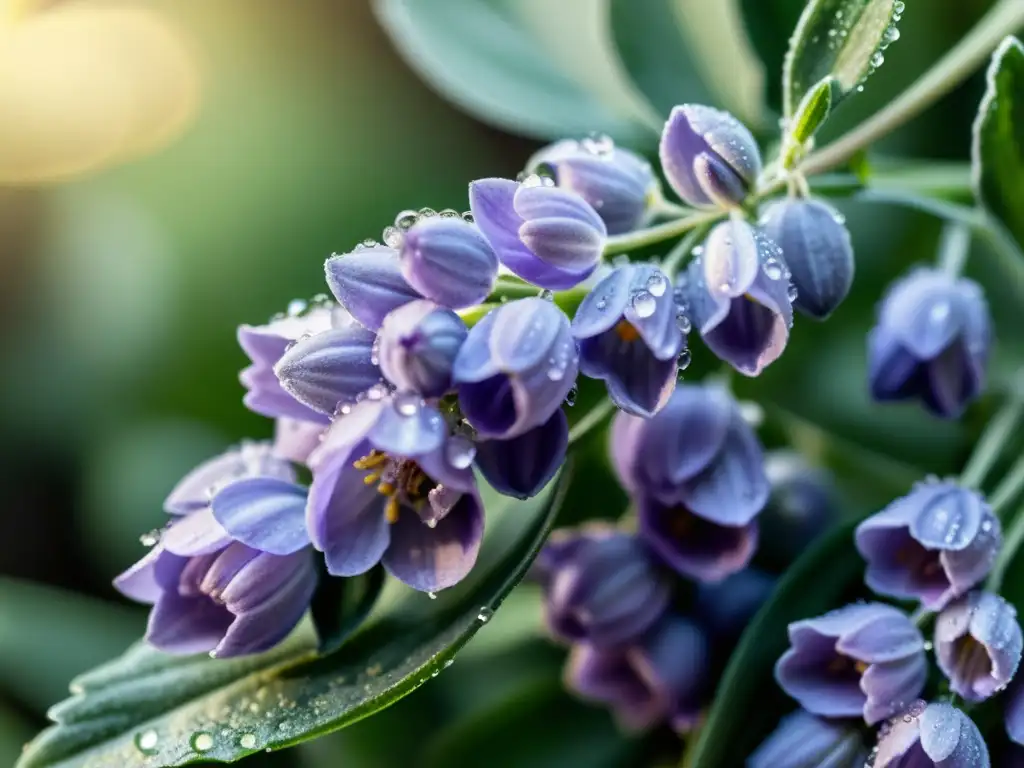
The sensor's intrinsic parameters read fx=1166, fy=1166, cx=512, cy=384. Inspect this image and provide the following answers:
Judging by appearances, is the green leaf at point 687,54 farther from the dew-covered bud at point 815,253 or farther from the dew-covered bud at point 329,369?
the dew-covered bud at point 329,369

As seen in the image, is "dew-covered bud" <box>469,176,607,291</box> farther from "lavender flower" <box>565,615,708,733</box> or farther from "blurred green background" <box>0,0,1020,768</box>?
"blurred green background" <box>0,0,1020,768</box>

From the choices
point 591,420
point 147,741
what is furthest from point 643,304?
point 147,741

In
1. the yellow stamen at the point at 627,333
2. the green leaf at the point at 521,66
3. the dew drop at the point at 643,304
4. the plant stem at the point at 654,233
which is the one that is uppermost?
the green leaf at the point at 521,66

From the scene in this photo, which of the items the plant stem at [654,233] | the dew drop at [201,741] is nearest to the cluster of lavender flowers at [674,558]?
the plant stem at [654,233]

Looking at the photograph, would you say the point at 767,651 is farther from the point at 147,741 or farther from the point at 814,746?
the point at 147,741

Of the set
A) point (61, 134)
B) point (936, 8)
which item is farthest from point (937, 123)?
point (61, 134)
